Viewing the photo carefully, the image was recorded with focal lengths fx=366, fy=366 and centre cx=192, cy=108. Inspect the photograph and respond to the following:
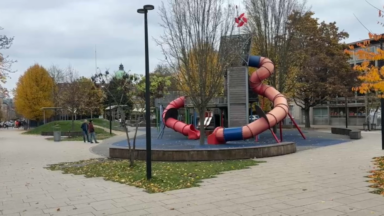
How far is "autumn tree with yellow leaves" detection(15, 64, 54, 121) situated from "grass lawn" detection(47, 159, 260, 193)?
4671cm

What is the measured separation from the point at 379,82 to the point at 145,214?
23.7 feet

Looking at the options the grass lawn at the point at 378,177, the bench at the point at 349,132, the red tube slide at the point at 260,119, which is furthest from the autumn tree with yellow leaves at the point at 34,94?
the grass lawn at the point at 378,177

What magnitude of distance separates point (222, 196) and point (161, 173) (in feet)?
11.3

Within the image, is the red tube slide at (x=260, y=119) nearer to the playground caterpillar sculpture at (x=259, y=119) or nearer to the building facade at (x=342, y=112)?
the playground caterpillar sculpture at (x=259, y=119)

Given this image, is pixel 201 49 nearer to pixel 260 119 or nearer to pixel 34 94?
pixel 260 119

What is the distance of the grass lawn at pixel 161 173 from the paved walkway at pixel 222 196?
0.40 metres

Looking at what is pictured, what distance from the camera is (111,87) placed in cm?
1480

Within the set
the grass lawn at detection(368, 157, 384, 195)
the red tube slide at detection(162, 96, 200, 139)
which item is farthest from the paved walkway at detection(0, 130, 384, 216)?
the red tube slide at detection(162, 96, 200, 139)

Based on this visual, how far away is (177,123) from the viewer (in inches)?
987

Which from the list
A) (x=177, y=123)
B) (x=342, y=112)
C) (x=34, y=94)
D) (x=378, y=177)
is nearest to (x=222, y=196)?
(x=378, y=177)

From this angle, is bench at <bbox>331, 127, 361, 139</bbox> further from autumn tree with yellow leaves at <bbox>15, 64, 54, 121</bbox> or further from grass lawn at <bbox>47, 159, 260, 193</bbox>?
autumn tree with yellow leaves at <bbox>15, 64, 54, 121</bbox>

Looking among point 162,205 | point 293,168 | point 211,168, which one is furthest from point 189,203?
point 293,168

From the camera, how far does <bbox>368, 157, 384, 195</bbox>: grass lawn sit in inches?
315

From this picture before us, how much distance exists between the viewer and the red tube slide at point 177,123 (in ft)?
80.9
